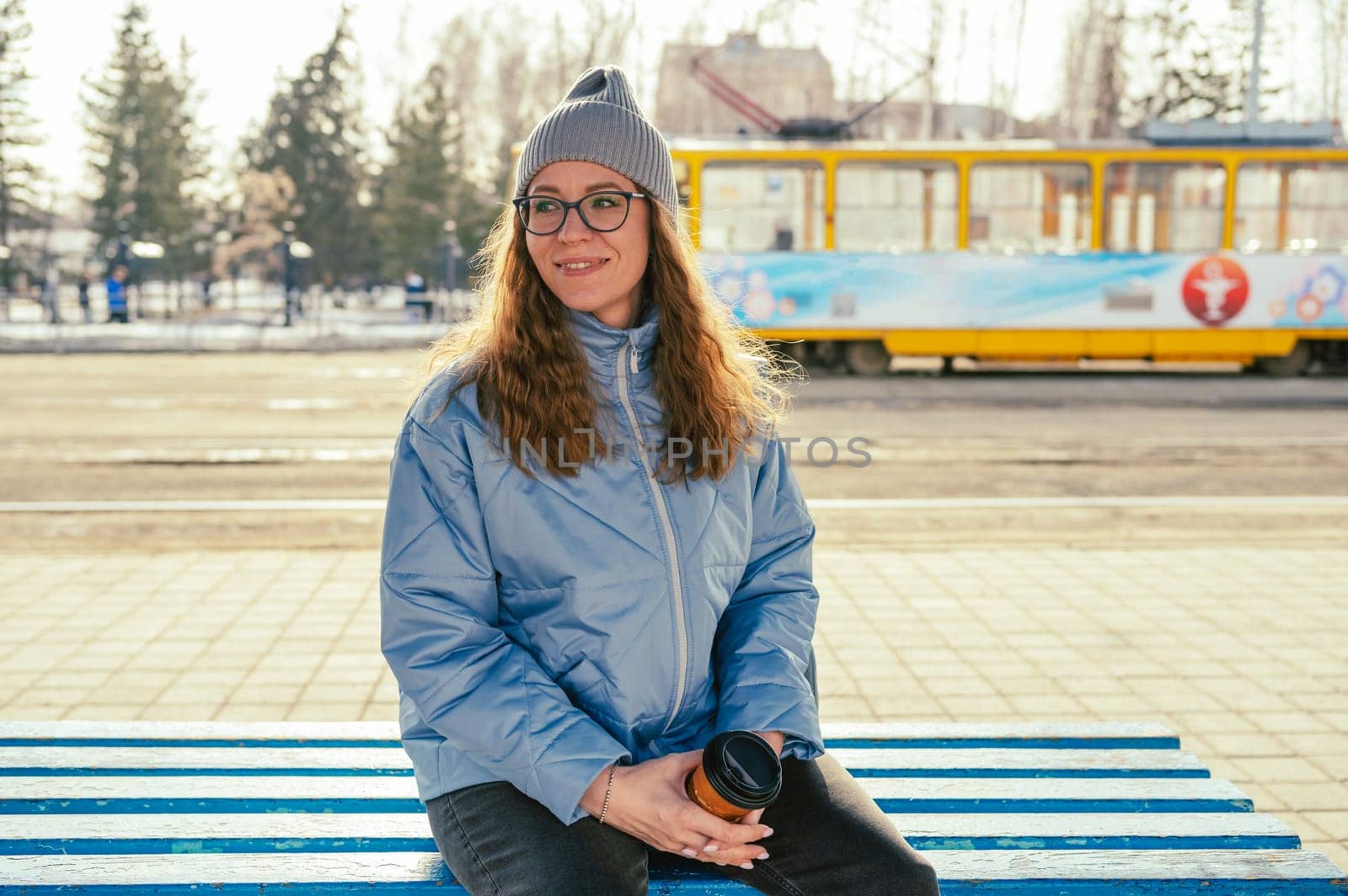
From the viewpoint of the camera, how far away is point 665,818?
2.14 m

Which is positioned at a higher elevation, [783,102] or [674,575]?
[783,102]

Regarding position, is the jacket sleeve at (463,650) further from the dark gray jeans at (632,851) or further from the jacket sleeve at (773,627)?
the jacket sleeve at (773,627)

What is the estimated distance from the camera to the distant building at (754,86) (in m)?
45.5

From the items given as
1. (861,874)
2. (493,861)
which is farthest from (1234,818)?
(493,861)

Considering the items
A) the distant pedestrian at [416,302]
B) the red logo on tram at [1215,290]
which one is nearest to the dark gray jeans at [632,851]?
the red logo on tram at [1215,290]

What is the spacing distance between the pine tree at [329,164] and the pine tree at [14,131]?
10521 mm

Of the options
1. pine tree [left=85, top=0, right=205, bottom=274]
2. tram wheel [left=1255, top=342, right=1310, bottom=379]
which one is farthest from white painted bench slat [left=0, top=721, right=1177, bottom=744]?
pine tree [left=85, top=0, right=205, bottom=274]

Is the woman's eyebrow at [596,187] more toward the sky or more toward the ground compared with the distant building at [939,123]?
more toward the ground

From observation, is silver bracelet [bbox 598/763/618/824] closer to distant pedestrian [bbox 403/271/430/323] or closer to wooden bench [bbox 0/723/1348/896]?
wooden bench [bbox 0/723/1348/896]

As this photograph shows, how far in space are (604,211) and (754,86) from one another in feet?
162

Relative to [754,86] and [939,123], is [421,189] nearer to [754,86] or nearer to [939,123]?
[754,86]

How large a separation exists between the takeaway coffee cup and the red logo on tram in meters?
18.2

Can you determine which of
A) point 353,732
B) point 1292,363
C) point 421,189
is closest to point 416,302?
point 421,189

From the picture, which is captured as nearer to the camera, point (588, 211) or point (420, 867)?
point (420, 867)
